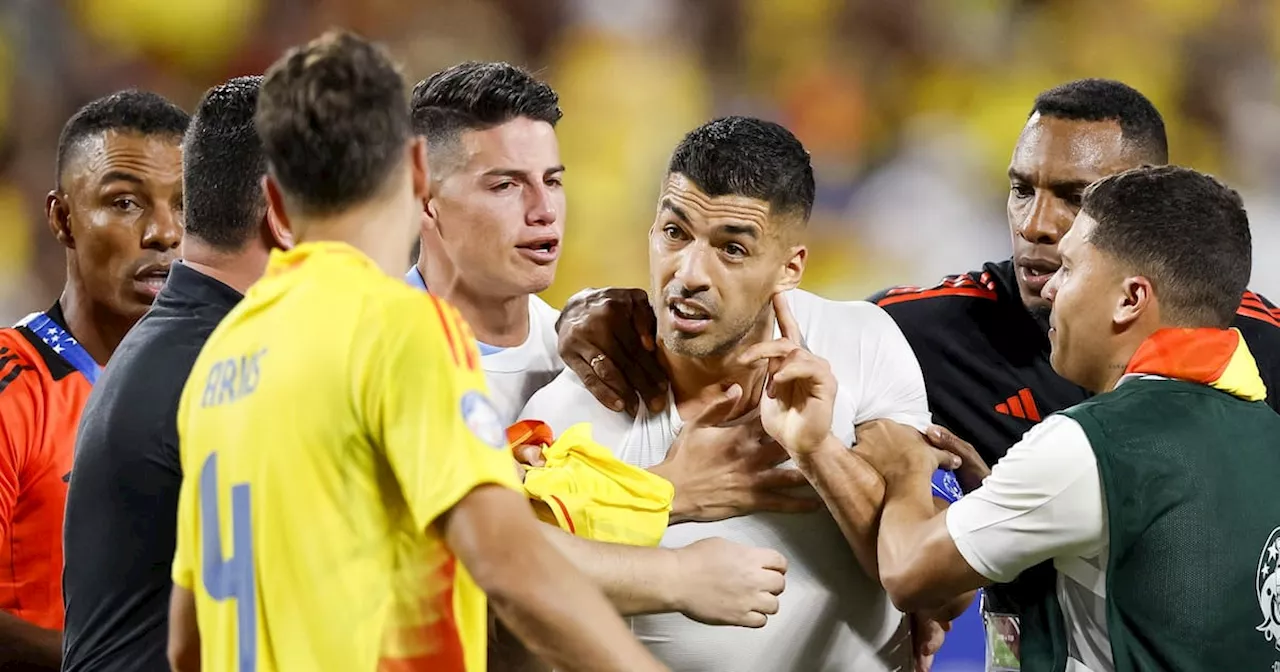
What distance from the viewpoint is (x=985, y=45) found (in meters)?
5.40

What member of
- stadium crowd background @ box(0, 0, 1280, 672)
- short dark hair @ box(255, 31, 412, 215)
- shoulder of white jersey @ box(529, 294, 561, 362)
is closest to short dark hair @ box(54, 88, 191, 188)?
shoulder of white jersey @ box(529, 294, 561, 362)

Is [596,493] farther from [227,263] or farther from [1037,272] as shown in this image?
[1037,272]

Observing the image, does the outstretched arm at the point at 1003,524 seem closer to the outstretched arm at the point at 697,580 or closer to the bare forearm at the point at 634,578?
the outstretched arm at the point at 697,580

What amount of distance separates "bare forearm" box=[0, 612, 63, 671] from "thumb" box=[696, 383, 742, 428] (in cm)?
147

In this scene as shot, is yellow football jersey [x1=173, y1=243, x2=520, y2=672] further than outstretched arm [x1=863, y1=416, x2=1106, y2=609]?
No

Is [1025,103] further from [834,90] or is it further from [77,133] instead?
[77,133]

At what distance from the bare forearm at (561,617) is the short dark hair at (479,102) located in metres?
1.63

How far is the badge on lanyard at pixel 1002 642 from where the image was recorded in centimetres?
287

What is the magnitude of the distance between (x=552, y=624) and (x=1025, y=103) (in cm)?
424

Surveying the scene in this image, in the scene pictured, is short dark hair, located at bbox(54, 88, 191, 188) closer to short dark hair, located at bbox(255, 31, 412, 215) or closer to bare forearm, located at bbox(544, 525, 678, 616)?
bare forearm, located at bbox(544, 525, 678, 616)

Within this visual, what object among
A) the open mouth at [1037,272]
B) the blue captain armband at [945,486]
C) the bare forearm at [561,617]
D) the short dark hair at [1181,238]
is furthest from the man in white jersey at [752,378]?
the bare forearm at [561,617]

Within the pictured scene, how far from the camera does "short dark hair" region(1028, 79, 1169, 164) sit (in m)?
3.62

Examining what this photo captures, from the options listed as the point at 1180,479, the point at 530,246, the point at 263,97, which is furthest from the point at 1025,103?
the point at 263,97

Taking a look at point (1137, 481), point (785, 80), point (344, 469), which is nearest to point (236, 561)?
point (344, 469)
